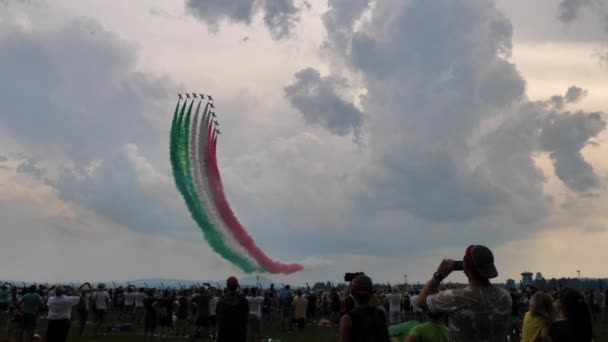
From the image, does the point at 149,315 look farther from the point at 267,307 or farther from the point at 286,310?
the point at 267,307

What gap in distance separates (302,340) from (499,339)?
19.4m

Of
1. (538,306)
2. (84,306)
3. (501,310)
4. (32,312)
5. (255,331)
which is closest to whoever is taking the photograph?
(501,310)

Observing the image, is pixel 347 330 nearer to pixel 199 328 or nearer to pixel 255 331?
pixel 255 331

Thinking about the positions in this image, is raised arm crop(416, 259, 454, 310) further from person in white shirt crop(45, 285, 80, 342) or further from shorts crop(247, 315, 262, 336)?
shorts crop(247, 315, 262, 336)

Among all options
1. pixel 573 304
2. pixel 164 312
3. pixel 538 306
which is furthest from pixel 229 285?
pixel 164 312

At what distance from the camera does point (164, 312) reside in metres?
22.5

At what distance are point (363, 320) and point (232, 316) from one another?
5.31 metres

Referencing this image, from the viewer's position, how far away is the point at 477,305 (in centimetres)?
493

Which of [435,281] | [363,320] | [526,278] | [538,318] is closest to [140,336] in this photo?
[538,318]

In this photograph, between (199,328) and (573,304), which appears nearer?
(573,304)

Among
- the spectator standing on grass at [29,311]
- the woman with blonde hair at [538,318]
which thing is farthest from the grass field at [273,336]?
the woman with blonde hair at [538,318]

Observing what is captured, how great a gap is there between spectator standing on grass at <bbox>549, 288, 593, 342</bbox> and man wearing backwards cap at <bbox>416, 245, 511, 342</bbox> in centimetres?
163

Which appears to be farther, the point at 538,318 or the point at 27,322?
the point at 27,322

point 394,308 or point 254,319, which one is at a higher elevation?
point 394,308
